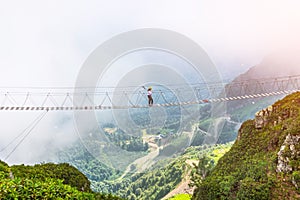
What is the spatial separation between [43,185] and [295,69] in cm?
7842

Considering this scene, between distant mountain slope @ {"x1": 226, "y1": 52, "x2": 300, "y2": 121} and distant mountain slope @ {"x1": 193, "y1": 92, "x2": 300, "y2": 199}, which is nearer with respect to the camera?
distant mountain slope @ {"x1": 193, "y1": 92, "x2": 300, "y2": 199}

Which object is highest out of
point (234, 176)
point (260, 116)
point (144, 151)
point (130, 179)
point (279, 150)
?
point (260, 116)

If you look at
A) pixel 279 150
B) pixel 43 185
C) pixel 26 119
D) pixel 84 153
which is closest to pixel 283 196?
pixel 279 150

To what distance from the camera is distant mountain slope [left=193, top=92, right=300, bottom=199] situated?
45.3 feet

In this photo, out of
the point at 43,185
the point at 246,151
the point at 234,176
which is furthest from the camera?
the point at 246,151

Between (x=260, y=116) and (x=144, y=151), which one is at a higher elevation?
(x=260, y=116)

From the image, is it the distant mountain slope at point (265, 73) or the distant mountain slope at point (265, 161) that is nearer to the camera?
the distant mountain slope at point (265, 161)

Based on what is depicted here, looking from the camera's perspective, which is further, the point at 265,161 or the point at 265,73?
the point at 265,73

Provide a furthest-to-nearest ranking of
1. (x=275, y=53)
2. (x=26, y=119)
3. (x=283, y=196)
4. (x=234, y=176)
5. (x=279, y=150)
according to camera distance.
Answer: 1. (x=275, y=53)
2. (x=26, y=119)
3. (x=234, y=176)
4. (x=279, y=150)
5. (x=283, y=196)

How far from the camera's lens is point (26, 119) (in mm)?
61406

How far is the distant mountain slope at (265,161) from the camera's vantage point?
13.8m

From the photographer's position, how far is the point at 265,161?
15.9 m

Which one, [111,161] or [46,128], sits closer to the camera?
[111,161]

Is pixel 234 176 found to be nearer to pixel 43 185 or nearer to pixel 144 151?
pixel 43 185
